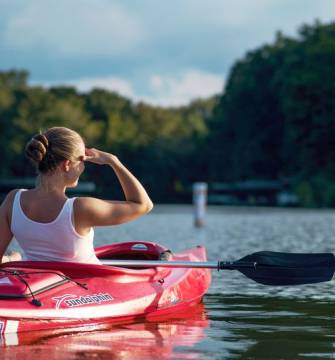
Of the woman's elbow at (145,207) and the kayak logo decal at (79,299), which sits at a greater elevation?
the woman's elbow at (145,207)

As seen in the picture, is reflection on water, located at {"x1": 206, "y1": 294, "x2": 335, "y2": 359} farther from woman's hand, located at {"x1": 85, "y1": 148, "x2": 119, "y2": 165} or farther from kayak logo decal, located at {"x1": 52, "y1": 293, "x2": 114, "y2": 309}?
woman's hand, located at {"x1": 85, "y1": 148, "x2": 119, "y2": 165}

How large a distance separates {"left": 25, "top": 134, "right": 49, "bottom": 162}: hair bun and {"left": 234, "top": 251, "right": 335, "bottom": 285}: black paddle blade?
2.68 meters

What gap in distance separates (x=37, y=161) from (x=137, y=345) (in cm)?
157

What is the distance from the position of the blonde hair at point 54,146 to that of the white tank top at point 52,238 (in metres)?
0.36

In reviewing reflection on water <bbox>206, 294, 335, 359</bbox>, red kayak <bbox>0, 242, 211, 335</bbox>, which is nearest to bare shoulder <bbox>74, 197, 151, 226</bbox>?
red kayak <bbox>0, 242, 211, 335</bbox>

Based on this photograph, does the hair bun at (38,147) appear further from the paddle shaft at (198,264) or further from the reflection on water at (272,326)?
the paddle shaft at (198,264)

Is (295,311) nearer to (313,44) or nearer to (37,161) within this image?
(37,161)

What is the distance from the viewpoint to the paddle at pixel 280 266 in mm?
9578

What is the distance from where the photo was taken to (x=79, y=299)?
27.9 ft

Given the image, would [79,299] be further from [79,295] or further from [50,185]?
[50,185]

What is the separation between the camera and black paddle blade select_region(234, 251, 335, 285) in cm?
958

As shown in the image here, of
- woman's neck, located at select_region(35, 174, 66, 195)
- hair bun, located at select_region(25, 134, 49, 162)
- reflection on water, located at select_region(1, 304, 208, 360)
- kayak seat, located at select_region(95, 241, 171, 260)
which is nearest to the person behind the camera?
reflection on water, located at select_region(1, 304, 208, 360)

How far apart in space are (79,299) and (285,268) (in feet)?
6.97

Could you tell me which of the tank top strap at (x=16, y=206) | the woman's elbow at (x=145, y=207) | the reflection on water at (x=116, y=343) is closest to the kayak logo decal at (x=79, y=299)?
the reflection on water at (x=116, y=343)
